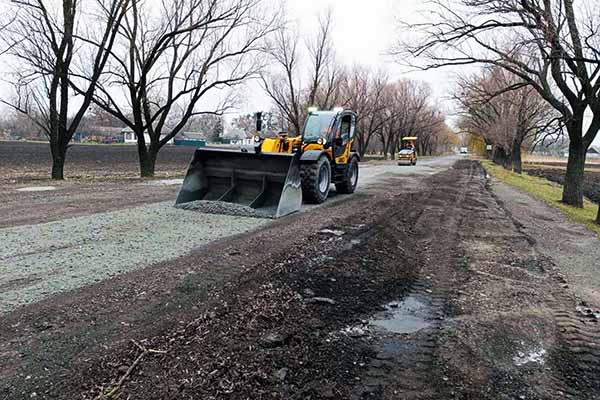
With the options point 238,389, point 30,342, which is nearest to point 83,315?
point 30,342

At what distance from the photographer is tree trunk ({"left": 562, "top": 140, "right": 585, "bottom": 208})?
1377 centimetres

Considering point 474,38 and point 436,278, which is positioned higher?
point 474,38

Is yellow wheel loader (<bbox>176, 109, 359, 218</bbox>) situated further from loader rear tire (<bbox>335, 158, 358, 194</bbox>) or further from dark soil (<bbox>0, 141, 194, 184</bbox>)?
dark soil (<bbox>0, 141, 194, 184</bbox>)

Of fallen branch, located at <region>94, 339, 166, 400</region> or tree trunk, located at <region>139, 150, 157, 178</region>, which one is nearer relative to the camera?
fallen branch, located at <region>94, 339, 166, 400</region>

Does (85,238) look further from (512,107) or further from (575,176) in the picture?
(512,107)

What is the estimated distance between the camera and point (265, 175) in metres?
9.11

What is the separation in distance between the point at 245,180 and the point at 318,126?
3254mm

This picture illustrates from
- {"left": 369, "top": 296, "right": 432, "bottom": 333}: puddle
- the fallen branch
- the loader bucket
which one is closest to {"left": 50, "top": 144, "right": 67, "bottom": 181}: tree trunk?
the loader bucket

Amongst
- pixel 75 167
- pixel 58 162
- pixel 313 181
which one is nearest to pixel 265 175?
pixel 313 181

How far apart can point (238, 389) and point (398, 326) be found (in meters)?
1.72

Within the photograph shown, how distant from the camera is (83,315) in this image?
3.61 metres

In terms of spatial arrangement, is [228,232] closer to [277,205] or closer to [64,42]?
[277,205]

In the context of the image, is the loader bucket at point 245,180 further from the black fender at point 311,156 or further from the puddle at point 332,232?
the puddle at point 332,232

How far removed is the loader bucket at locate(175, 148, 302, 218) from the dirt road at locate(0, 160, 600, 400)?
2.85m
